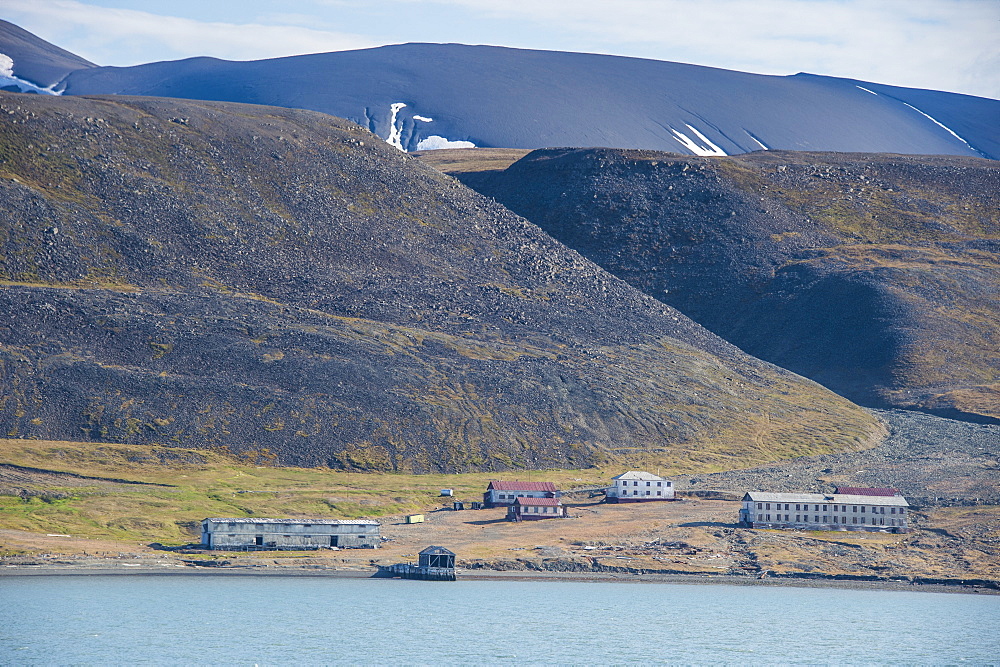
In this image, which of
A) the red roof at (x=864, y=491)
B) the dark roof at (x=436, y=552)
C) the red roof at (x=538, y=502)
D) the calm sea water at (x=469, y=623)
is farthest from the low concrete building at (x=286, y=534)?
the red roof at (x=864, y=491)

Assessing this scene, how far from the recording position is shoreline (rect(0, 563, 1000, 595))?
268 feet

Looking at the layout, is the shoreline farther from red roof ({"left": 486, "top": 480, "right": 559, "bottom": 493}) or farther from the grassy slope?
red roof ({"left": 486, "top": 480, "right": 559, "bottom": 493})

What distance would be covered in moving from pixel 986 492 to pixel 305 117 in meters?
112

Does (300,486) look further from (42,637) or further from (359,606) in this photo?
(42,637)

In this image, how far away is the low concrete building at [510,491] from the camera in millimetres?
105312

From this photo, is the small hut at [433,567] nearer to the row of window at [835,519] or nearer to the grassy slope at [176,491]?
the grassy slope at [176,491]

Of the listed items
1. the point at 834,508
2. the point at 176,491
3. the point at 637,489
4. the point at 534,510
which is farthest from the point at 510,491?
the point at 176,491

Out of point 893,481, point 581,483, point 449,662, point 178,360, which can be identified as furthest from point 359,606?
point 893,481

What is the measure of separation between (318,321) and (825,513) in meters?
58.0

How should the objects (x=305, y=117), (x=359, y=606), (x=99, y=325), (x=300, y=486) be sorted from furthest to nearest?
1. (x=305, y=117)
2. (x=99, y=325)
3. (x=300, y=486)
4. (x=359, y=606)

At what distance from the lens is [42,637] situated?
6425cm

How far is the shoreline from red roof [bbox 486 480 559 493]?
61.8ft

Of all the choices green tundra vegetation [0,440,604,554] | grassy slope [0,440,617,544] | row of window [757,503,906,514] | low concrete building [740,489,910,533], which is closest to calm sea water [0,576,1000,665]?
low concrete building [740,489,910,533]

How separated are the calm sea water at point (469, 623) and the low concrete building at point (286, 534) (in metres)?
5.05
